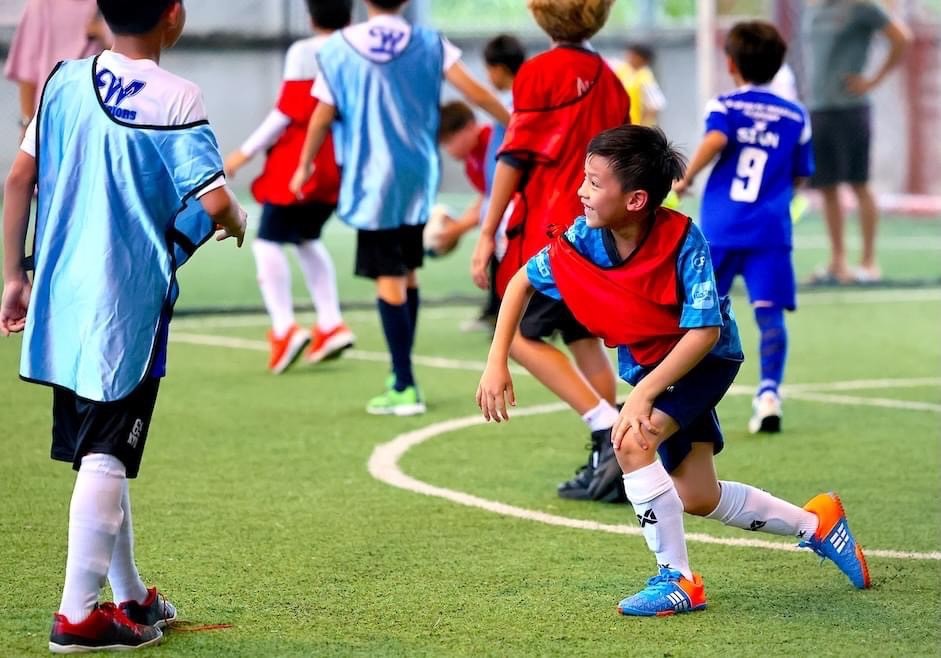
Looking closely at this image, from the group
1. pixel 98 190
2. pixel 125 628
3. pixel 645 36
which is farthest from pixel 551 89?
pixel 645 36

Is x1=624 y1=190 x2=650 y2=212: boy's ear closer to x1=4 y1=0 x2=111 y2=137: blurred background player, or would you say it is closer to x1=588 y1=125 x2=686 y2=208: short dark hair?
x1=588 y1=125 x2=686 y2=208: short dark hair

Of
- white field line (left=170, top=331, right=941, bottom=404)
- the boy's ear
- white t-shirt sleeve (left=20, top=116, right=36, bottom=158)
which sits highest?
white t-shirt sleeve (left=20, top=116, right=36, bottom=158)

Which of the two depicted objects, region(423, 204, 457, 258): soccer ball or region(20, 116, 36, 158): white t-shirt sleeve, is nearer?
region(20, 116, 36, 158): white t-shirt sleeve

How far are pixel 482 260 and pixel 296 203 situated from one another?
342 centimetres

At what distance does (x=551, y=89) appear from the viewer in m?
5.85

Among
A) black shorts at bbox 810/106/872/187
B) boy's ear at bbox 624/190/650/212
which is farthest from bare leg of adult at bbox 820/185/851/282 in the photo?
boy's ear at bbox 624/190/650/212

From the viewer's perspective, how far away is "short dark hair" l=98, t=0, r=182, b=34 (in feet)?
13.0

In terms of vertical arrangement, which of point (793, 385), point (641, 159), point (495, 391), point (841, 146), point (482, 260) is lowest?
point (793, 385)

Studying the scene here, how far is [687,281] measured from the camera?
13.8 ft

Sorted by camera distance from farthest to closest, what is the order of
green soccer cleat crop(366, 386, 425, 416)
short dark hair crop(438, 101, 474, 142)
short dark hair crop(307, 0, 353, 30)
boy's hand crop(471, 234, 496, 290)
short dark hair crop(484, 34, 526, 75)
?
short dark hair crop(438, 101, 474, 142) → short dark hair crop(307, 0, 353, 30) → short dark hair crop(484, 34, 526, 75) → green soccer cleat crop(366, 386, 425, 416) → boy's hand crop(471, 234, 496, 290)

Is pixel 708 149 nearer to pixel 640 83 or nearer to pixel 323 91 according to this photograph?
pixel 323 91

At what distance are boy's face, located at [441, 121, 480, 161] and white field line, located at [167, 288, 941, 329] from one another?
1.88 metres

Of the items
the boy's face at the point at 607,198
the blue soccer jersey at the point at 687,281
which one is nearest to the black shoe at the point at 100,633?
the blue soccer jersey at the point at 687,281

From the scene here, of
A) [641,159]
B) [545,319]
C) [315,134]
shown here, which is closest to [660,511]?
[641,159]
